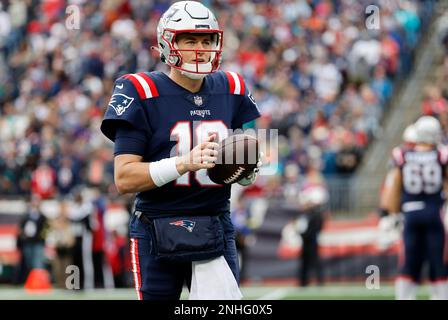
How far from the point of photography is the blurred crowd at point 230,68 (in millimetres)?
14805

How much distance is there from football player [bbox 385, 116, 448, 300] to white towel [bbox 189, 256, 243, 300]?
4.52 m

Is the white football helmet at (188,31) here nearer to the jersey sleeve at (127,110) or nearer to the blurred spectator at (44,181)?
the jersey sleeve at (127,110)

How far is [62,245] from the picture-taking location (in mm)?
13445

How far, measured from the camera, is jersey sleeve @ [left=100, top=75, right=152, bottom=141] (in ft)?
15.4

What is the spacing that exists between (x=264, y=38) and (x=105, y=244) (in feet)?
17.6

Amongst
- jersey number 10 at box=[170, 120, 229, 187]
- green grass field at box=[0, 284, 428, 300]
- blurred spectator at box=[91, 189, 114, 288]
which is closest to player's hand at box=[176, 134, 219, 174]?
jersey number 10 at box=[170, 120, 229, 187]

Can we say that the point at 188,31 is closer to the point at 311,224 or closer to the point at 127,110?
the point at 127,110

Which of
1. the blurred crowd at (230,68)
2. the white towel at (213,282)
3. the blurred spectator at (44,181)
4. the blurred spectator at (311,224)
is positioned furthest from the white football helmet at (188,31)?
the blurred spectator at (44,181)

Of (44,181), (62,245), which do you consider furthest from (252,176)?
(44,181)

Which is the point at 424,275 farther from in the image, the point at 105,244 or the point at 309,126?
the point at 105,244

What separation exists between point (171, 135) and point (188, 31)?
499 mm

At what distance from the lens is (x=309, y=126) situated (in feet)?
49.5
